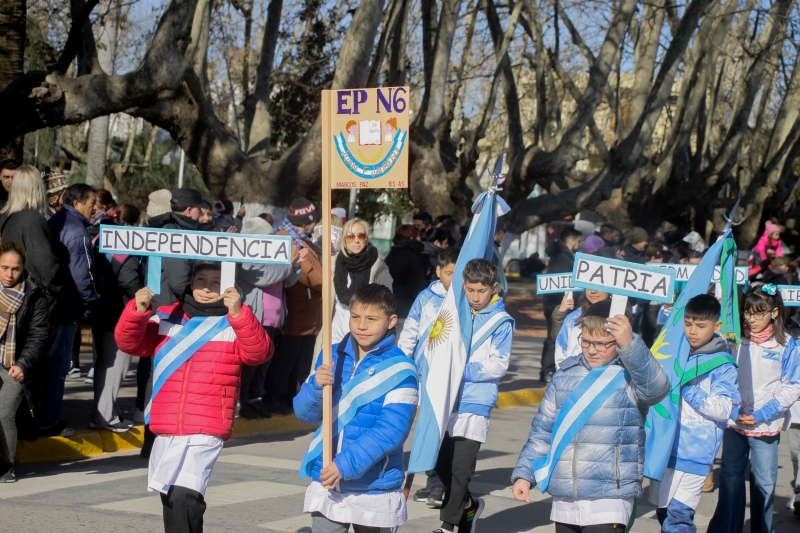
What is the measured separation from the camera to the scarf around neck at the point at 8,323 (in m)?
6.87

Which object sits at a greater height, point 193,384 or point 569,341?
point 569,341

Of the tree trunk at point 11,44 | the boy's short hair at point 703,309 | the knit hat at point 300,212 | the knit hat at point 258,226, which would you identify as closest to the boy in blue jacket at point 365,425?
the boy's short hair at point 703,309

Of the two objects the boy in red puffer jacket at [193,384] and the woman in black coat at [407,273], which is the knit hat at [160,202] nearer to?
the woman in black coat at [407,273]

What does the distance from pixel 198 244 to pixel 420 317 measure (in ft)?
6.19

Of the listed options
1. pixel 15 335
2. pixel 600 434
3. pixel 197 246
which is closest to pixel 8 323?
pixel 15 335

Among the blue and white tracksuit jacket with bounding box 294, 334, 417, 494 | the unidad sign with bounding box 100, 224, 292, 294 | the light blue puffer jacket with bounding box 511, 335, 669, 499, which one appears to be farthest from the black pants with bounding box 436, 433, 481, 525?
the blue and white tracksuit jacket with bounding box 294, 334, 417, 494

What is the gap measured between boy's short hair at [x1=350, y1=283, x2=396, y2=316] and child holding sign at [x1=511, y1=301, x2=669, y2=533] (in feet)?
3.08

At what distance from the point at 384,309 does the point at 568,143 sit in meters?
13.5

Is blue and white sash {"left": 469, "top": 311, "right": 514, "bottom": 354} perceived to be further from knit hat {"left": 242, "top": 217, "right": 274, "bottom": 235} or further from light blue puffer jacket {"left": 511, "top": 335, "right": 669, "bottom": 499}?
knit hat {"left": 242, "top": 217, "right": 274, "bottom": 235}

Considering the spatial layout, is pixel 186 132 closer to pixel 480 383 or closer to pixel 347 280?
pixel 347 280

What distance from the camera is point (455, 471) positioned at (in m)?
6.29

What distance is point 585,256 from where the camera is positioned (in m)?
5.70

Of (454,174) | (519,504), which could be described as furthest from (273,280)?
(454,174)

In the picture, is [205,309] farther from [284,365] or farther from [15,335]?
[284,365]
